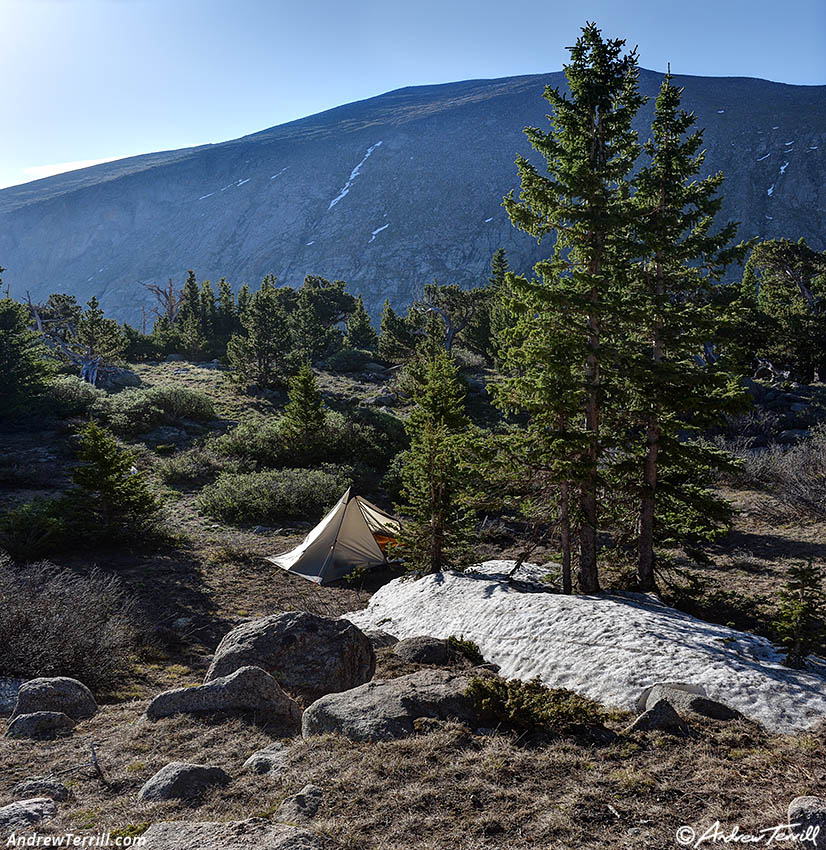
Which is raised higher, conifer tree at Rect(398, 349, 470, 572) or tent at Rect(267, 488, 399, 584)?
conifer tree at Rect(398, 349, 470, 572)

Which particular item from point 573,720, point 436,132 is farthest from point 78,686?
point 436,132

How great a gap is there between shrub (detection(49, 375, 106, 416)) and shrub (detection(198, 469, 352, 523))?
13498mm

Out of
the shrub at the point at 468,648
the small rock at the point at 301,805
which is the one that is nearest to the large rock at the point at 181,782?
the small rock at the point at 301,805

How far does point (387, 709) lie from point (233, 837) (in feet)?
7.15

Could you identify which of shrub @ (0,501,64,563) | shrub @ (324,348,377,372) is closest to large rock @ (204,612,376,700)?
shrub @ (0,501,64,563)

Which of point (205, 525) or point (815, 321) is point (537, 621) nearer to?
point (205, 525)

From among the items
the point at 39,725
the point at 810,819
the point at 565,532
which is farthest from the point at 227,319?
the point at 810,819

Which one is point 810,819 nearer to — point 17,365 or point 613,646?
point 613,646

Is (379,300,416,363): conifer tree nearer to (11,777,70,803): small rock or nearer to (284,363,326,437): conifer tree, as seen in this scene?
(284,363,326,437): conifer tree

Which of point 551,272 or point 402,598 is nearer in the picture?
point 551,272

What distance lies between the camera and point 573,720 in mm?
6051

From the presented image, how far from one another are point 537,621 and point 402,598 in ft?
15.2

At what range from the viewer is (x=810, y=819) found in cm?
399

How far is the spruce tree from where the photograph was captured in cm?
2894
